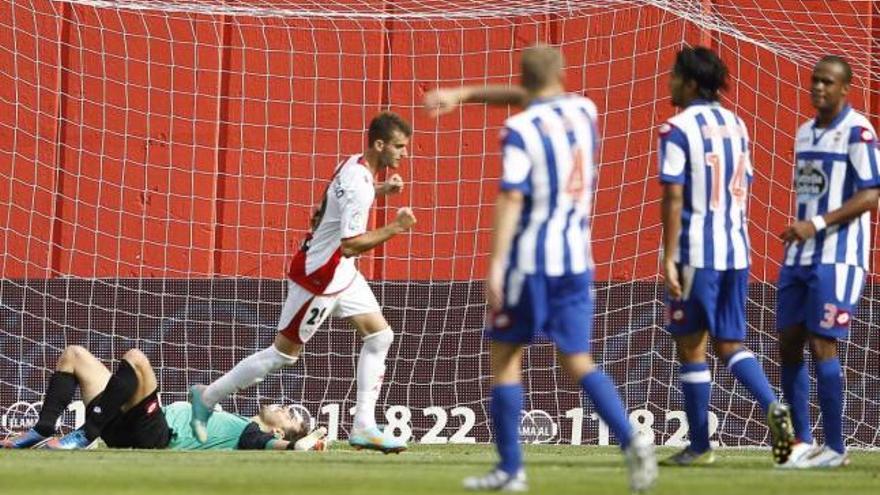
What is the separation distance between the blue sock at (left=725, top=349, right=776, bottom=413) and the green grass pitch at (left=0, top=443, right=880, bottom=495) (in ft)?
1.11

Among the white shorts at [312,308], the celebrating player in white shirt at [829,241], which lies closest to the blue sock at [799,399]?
the celebrating player in white shirt at [829,241]

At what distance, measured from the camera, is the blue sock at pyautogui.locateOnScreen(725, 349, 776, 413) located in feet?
27.6

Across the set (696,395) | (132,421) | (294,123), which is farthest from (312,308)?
(294,123)

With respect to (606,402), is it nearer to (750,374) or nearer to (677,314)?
(677,314)

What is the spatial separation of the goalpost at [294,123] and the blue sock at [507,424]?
5.26m

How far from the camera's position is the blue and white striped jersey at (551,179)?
6734 mm

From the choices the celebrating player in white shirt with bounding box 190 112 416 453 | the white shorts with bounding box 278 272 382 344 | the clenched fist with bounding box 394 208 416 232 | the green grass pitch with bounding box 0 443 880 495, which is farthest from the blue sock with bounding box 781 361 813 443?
the white shorts with bounding box 278 272 382 344

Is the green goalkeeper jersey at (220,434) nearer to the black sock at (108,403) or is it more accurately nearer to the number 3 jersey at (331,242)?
the black sock at (108,403)

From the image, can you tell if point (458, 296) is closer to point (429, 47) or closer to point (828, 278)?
point (429, 47)

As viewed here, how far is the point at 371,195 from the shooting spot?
9.45 meters

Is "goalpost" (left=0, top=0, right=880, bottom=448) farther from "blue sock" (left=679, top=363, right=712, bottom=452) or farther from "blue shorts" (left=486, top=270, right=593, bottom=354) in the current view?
"blue shorts" (left=486, top=270, right=593, bottom=354)

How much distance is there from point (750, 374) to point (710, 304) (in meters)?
0.40

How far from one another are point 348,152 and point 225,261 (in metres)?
1.10

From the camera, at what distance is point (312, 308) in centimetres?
959
